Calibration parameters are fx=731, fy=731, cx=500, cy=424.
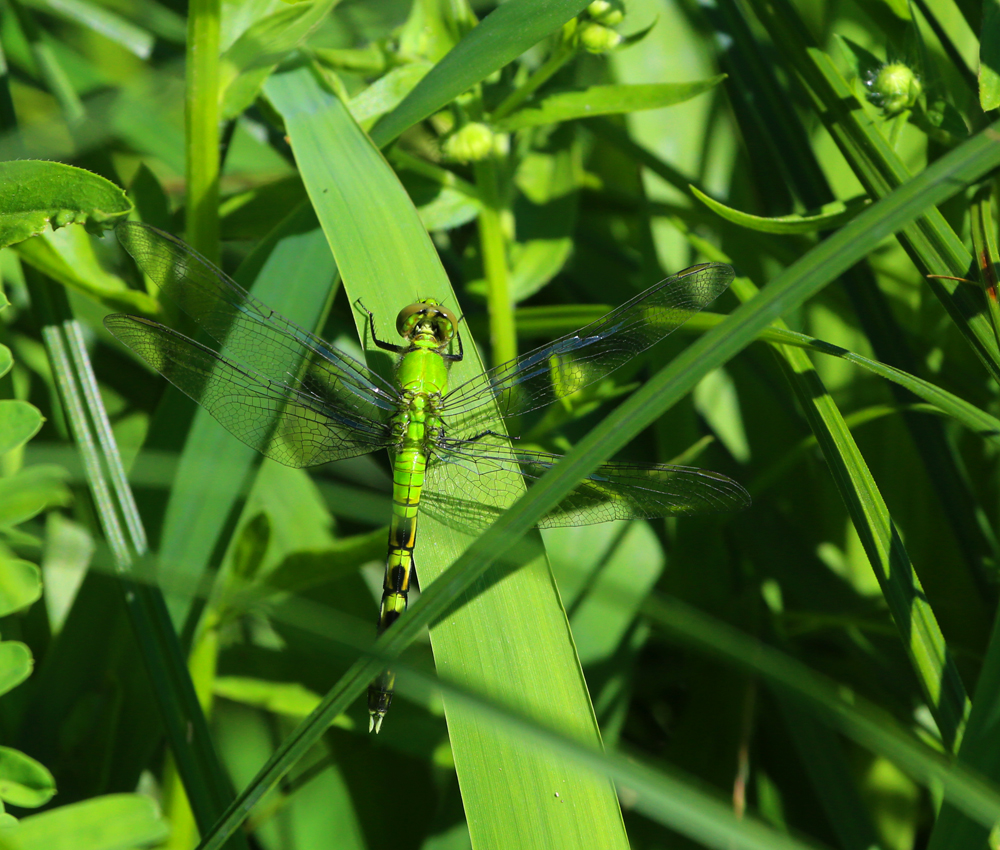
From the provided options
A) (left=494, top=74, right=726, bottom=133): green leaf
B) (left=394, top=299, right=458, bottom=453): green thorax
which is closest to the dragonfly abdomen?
(left=394, top=299, right=458, bottom=453): green thorax

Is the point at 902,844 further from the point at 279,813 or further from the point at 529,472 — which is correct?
the point at 279,813

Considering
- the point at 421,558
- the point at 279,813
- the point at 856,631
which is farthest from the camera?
the point at 856,631

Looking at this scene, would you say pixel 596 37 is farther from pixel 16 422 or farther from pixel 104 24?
pixel 104 24

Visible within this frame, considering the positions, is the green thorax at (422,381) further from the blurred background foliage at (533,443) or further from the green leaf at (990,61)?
the green leaf at (990,61)

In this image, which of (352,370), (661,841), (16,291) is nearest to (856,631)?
(661,841)

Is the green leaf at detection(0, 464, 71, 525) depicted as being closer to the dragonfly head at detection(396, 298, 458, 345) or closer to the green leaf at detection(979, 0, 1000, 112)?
the dragonfly head at detection(396, 298, 458, 345)
